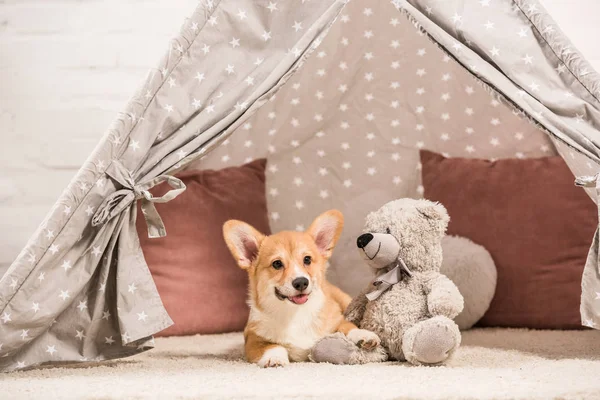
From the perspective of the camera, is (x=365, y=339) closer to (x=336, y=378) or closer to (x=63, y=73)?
(x=336, y=378)

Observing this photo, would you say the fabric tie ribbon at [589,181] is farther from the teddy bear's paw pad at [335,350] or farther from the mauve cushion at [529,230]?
the teddy bear's paw pad at [335,350]

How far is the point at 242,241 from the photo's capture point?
58.8 inches

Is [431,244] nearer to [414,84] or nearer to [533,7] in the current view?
[533,7]

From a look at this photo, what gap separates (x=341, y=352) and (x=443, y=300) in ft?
0.83

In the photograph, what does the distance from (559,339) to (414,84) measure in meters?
0.90

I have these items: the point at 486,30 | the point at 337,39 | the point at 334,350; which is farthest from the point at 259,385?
the point at 337,39

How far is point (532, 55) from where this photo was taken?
1370mm

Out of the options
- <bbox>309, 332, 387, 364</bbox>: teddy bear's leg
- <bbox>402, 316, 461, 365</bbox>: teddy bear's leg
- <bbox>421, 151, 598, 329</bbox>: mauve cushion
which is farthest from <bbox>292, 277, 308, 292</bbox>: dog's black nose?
<bbox>421, 151, 598, 329</bbox>: mauve cushion

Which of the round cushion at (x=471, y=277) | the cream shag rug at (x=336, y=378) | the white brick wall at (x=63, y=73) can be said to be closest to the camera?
the cream shag rug at (x=336, y=378)

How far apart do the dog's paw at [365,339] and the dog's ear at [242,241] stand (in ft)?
1.00

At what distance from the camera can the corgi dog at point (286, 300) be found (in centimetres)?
137

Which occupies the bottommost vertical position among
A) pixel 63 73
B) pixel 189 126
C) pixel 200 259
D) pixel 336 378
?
pixel 336 378

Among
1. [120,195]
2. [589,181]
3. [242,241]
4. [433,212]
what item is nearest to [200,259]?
[242,241]

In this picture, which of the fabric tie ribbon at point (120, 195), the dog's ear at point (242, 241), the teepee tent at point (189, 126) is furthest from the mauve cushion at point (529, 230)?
the fabric tie ribbon at point (120, 195)
